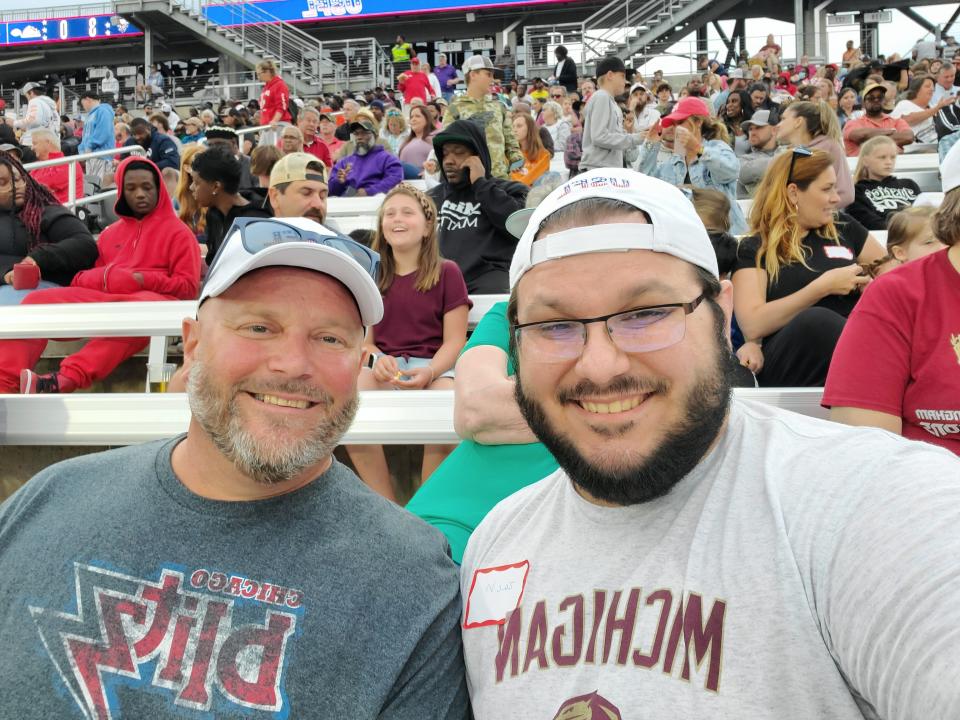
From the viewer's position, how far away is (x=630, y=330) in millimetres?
1449

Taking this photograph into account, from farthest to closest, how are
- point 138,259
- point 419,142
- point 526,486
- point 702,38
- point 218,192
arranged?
point 702,38, point 419,142, point 218,192, point 138,259, point 526,486

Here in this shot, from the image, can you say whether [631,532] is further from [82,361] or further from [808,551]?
[82,361]

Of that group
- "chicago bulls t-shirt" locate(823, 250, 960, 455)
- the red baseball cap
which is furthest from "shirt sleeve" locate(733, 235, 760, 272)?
the red baseball cap

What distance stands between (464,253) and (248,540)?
3645 millimetres

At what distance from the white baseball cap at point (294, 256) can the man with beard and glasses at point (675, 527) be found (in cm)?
35

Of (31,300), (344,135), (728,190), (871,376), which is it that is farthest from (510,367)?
(344,135)

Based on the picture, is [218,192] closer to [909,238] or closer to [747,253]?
[747,253]

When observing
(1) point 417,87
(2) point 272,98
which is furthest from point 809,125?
(1) point 417,87

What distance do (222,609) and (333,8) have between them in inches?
1447

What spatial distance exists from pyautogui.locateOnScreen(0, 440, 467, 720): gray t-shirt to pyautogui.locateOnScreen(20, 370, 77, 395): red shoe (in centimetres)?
241

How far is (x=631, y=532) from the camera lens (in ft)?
4.63

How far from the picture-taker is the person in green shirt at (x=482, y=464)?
7.13 ft

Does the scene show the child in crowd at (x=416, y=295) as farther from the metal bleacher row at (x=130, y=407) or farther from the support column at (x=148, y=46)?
the support column at (x=148, y=46)

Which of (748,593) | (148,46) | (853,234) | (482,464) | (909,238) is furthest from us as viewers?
(148,46)
